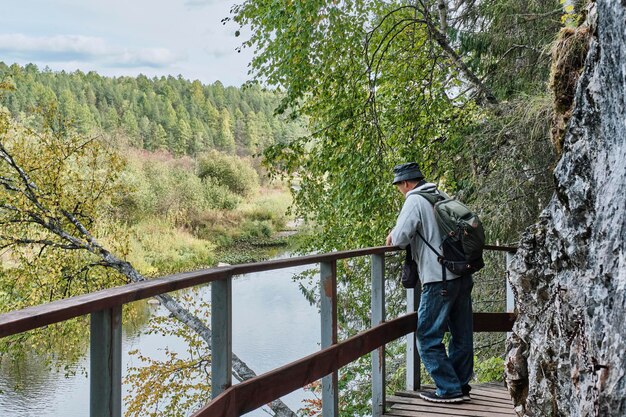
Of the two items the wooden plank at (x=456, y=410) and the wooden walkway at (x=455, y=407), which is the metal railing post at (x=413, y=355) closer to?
the wooden walkway at (x=455, y=407)

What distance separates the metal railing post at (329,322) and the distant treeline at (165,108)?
6724cm

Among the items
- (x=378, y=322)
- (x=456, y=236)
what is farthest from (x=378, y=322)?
(x=456, y=236)

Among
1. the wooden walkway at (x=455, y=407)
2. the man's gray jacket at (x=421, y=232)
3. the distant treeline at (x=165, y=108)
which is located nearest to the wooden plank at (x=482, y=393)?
the wooden walkway at (x=455, y=407)

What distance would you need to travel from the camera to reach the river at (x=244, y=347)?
16.2 metres

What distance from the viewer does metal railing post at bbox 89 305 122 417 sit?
85.3 inches

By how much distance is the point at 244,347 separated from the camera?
1981 cm

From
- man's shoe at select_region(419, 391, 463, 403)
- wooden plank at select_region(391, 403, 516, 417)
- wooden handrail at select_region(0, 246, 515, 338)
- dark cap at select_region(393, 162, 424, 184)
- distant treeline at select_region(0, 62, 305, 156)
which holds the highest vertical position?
distant treeline at select_region(0, 62, 305, 156)

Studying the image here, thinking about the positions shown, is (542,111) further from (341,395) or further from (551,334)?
(341,395)

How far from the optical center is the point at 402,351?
45.3 ft

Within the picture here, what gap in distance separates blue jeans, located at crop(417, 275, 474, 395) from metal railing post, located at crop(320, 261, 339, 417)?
1.17m

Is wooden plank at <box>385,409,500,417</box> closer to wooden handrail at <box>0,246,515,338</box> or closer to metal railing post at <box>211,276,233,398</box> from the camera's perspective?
wooden handrail at <box>0,246,515,338</box>

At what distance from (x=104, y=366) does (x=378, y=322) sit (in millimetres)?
3063

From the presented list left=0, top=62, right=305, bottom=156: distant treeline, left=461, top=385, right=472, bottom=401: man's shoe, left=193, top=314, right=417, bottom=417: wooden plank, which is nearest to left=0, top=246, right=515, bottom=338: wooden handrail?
left=193, top=314, right=417, bottom=417: wooden plank

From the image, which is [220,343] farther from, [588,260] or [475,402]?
[475,402]
